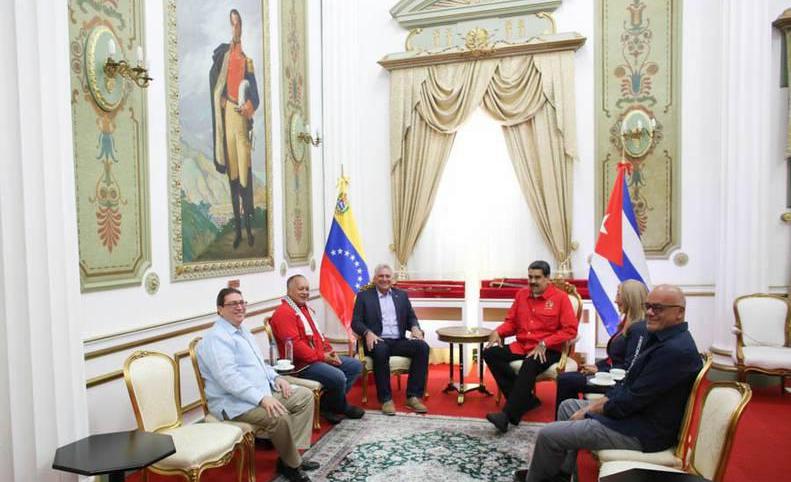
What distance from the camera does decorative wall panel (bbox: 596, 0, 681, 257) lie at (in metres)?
5.91

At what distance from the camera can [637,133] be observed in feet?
19.5

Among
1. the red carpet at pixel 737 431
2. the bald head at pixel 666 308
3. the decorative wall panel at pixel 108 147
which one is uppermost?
the decorative wall panel at pixel 108 147

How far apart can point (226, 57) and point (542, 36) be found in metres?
3.74

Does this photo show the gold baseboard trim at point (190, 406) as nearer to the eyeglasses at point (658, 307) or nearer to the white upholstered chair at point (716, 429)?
the white upholstered chair at point (716, 429)

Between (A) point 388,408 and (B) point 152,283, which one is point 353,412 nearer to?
(A) point 388,408

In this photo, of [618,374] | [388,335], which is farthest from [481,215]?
[618,374]

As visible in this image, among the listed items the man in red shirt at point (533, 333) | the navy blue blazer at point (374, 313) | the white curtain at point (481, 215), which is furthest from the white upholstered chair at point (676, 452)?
the white curtain at point (481, 215)

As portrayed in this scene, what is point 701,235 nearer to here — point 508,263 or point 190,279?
point 508,263

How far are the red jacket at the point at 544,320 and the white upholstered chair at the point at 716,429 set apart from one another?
6.60 ft

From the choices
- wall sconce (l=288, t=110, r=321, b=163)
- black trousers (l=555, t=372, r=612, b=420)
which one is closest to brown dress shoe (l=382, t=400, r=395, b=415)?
black trousers (l=555, t=372, r=612, b=420)

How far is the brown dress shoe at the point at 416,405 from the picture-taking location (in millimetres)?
4641

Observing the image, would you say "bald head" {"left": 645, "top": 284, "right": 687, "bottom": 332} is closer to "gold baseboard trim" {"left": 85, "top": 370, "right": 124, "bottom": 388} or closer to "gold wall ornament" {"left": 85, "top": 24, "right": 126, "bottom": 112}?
"gold baseboard trim" {"left": 85, "top": 370, "right": 124, "bottom": 388}

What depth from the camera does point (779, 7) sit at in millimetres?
5434

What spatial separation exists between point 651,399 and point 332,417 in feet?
8.70
